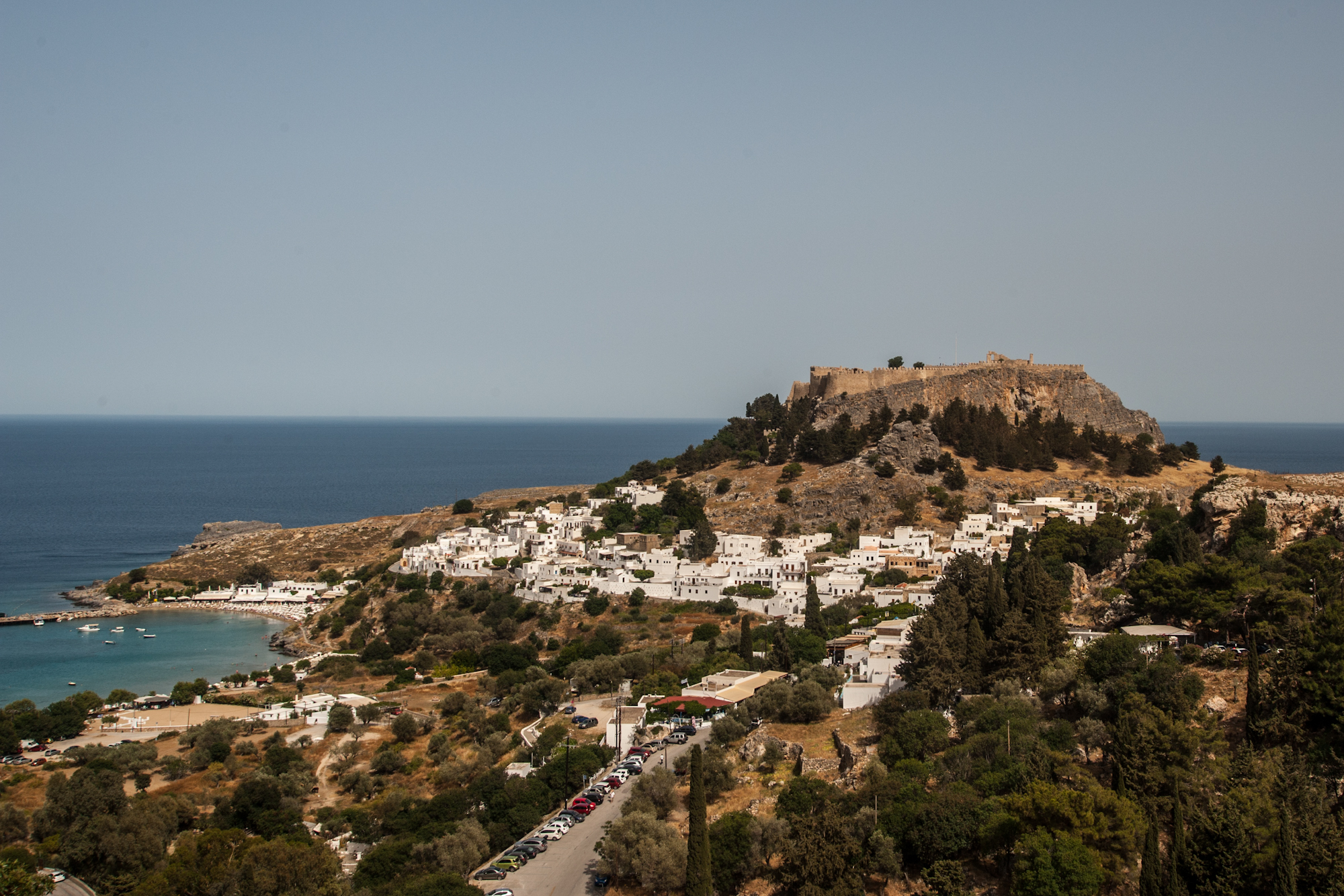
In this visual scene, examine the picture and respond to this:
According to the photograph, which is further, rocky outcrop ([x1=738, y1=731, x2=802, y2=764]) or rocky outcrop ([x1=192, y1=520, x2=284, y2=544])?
rocky outcrop ([x1=192, y1=520, x2=284, y2=544])

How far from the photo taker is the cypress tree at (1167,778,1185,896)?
14.5 metres

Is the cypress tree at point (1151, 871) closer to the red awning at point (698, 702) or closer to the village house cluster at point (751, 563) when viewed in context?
the red awning at point (698, 702)

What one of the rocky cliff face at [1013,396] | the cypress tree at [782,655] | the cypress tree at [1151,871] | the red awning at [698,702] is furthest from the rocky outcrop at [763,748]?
the rocky cliff face at [1013,396]

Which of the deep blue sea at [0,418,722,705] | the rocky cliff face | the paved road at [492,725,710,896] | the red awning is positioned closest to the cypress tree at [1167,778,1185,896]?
the paved road at [492,725,710,896]

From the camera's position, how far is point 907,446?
5528cm

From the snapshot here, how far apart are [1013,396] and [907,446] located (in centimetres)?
1148

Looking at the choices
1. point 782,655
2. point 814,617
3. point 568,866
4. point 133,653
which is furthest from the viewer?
point 133,653

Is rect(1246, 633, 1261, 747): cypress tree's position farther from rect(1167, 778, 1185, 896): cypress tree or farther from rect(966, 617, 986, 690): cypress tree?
rect(966, 617, 986, 690): cypress tree

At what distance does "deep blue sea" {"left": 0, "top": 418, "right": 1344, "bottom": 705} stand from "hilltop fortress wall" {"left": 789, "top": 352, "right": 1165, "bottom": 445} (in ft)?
120

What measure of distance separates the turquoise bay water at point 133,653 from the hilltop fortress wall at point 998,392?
34574 millimetres

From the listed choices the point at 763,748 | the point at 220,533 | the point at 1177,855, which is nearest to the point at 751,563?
the point at 763,748

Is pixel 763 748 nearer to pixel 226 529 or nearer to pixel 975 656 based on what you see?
pixel 975 656

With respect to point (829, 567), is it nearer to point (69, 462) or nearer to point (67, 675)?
point (67, 675)

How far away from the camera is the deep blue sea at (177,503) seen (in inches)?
1820
